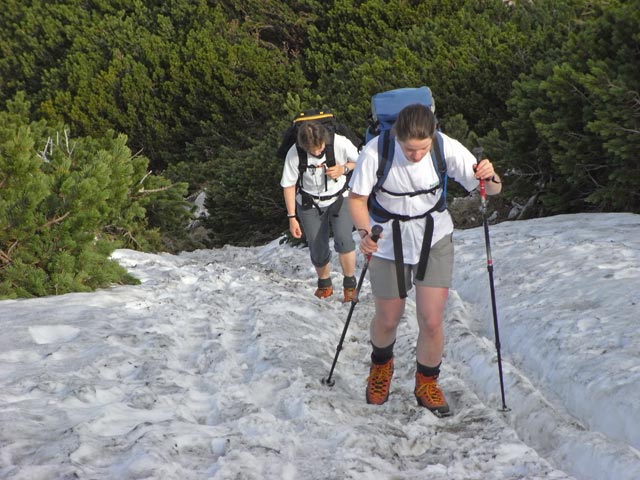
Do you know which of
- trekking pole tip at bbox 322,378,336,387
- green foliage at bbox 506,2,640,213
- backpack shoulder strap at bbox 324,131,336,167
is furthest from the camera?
green foliage at bbox 506,2,640,213

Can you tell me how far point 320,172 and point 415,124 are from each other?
328cm

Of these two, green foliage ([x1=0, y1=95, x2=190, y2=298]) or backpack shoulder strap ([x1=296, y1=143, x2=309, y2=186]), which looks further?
green foliage ([x1=0, y1=95, x2=190, y2=298])

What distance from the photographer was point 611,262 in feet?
21.9

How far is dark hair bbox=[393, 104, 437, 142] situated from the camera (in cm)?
406

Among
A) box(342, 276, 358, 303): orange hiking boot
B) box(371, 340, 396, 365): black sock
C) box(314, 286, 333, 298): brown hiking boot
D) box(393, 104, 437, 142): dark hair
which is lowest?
box(314, 286, 333, 298): brown hiking boot

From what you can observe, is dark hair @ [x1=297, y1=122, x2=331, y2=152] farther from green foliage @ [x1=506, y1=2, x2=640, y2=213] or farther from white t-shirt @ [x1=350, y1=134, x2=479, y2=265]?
green foliage @ [x1=506, y1=2, x2=640, y2=213]

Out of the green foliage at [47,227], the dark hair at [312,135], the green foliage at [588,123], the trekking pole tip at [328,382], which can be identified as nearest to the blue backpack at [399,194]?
the trekking pole tip at [328,382]

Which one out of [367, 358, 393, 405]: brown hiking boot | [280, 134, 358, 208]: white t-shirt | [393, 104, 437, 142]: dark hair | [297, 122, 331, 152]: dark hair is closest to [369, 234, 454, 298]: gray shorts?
[367, 358, 393, 405]: brown hiking boot

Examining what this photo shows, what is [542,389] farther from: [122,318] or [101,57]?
[101,57]

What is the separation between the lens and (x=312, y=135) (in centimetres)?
694

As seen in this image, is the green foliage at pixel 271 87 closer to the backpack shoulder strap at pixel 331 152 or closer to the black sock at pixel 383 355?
the backpack shoulder strap at pixel 331 152

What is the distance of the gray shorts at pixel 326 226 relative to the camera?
24.8ft

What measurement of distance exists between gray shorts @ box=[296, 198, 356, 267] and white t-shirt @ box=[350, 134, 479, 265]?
10.1 ft

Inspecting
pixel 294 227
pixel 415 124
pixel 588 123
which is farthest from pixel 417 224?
pixel 588 123
